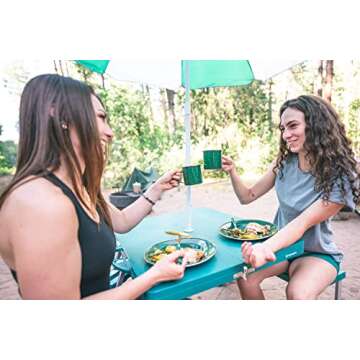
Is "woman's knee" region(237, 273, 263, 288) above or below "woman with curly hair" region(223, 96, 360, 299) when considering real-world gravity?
below

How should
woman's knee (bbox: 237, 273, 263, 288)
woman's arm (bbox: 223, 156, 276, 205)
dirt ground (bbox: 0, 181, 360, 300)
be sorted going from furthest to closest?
1. dirt ground (bbox: 0, 181, 360, 300)
2. woman's arm (bbox: 223, 156, 276, 205)
3. woman's knee (bbox: 237, 273, 263, 288)

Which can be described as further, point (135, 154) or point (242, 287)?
point (135, 154)

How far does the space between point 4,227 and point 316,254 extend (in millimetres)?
1154

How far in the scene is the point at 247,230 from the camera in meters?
1.11

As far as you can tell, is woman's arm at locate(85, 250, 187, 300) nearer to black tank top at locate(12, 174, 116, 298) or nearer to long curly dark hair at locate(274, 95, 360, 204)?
black tank top at locate(12, 174, 116, 298)

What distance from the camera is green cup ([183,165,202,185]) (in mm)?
1076

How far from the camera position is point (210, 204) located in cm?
405

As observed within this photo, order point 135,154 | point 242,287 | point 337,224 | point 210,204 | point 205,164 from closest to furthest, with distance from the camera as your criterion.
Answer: point 205,164
point 242,287
point 337,224
point 210,204
point 135,154

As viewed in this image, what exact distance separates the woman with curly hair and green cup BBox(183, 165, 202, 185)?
0.30 m

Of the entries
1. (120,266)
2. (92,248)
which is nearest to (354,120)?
(120,266)

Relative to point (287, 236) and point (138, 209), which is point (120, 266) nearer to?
point (138, 209)

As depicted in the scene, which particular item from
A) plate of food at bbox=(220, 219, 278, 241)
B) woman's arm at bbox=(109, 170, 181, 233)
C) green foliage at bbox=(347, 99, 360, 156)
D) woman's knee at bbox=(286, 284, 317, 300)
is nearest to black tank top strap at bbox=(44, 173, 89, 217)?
woman's arm at bbox=(109, 170, 181, 233)
